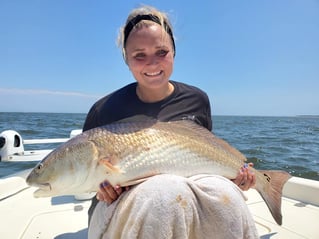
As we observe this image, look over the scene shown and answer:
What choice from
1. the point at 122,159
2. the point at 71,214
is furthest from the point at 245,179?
the point at 71,214

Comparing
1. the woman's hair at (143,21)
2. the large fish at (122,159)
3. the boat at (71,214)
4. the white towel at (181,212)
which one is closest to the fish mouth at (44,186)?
the large fish at (122,159)

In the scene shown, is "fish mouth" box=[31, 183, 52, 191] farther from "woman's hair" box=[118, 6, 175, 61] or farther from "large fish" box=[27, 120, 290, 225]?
"woman's hair" box=[118, 6, 175, 61]

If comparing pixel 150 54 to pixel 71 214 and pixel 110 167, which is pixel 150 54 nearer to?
pixel 110 167

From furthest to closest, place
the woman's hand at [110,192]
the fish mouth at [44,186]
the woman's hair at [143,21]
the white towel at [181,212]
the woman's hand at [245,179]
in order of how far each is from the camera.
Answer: the woman's hair at [143,21], the woman's hand at [245,179], the fish mouth at [44,186], the woman's hand at [110,192], the white towel at [181,212]

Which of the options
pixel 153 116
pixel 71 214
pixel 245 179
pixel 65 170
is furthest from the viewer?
pixel 71 214

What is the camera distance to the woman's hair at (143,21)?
2344 mm

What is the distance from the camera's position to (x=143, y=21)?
2.33 meters

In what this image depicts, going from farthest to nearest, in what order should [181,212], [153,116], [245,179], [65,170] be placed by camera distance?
[153,116] < [245,179] < [65,170] < [181,212]

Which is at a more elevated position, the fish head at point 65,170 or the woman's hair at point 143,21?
the woman's hair at point 143,21

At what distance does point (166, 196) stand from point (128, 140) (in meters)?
0.63

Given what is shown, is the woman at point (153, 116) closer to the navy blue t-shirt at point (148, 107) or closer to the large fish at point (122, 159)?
the navy blue t-shirt at point (148, 107)

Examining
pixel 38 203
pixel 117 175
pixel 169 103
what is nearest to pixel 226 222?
pixel 117 175

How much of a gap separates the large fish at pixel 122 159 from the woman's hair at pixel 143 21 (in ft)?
2.68

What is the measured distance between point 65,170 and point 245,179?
1331mm
